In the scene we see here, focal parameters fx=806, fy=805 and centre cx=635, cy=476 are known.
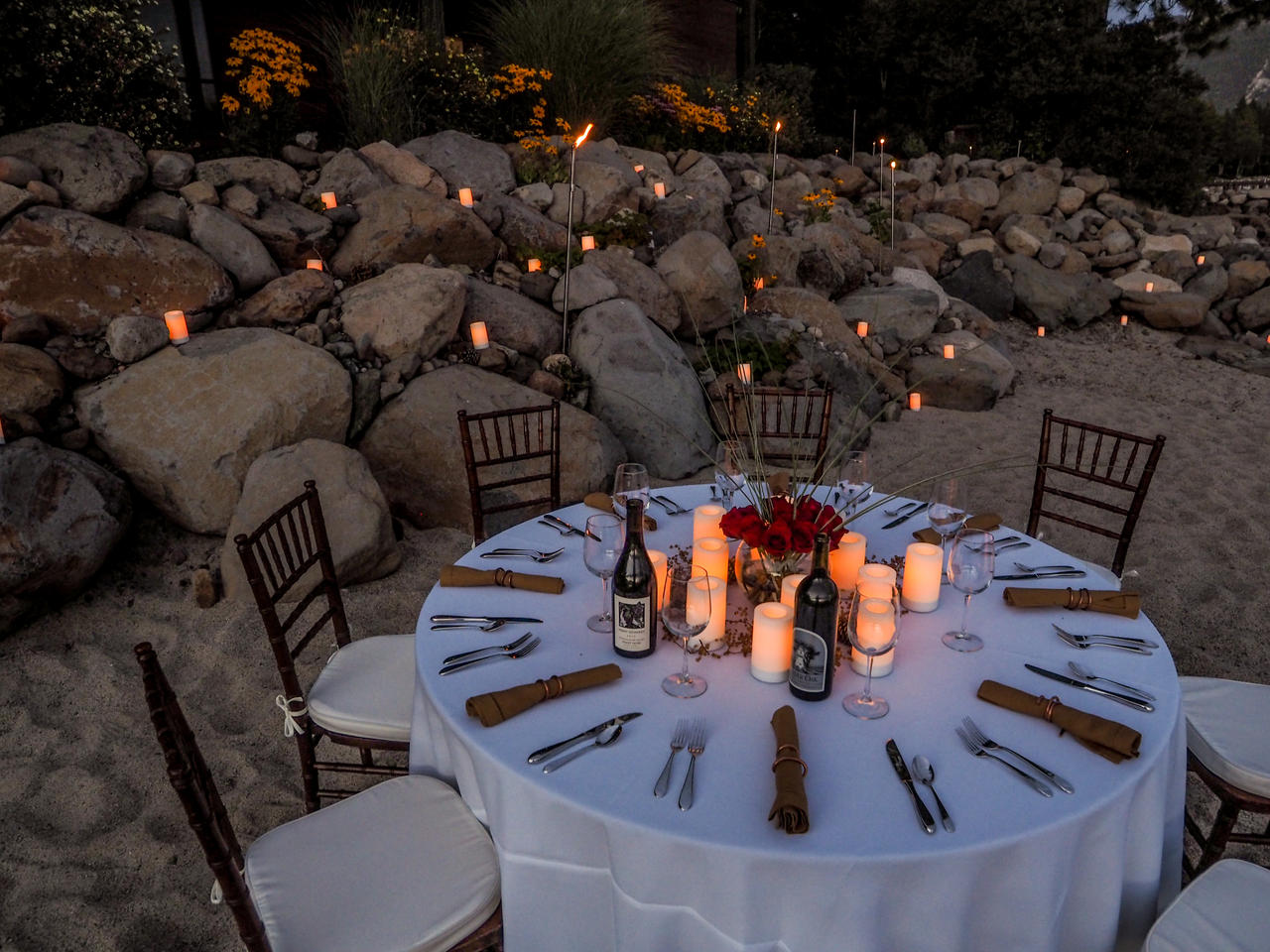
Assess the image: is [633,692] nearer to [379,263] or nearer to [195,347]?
[195,347]

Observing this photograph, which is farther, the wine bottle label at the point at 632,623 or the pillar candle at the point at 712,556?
the pillar candle at the point at 712,556

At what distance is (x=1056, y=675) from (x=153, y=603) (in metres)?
3.45

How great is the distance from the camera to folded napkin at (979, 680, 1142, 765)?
4.54ft

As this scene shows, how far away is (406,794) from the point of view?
5.86 feet

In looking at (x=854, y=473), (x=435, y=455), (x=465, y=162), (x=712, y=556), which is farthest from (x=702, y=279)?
(x=712, y=556)

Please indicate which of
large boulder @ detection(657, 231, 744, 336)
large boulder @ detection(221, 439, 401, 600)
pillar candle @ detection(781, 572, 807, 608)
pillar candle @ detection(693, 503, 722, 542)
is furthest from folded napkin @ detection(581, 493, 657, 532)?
large boulder @ detection(657, 231, 744, 336)

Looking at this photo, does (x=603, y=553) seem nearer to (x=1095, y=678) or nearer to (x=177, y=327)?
(x=1095, y=678)

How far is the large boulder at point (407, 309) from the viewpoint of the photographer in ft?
14.4

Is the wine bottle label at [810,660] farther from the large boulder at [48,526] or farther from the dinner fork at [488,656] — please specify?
the large boulder at [48,526]

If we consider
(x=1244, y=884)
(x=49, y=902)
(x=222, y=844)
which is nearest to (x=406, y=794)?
(x=222, y=844)

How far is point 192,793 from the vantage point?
49.2 inches

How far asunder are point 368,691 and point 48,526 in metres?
2.01

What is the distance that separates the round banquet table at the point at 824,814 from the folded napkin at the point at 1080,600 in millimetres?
66

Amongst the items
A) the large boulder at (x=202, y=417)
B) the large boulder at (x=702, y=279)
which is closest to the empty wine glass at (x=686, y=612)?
the large boulder at (x=202, y=417)
